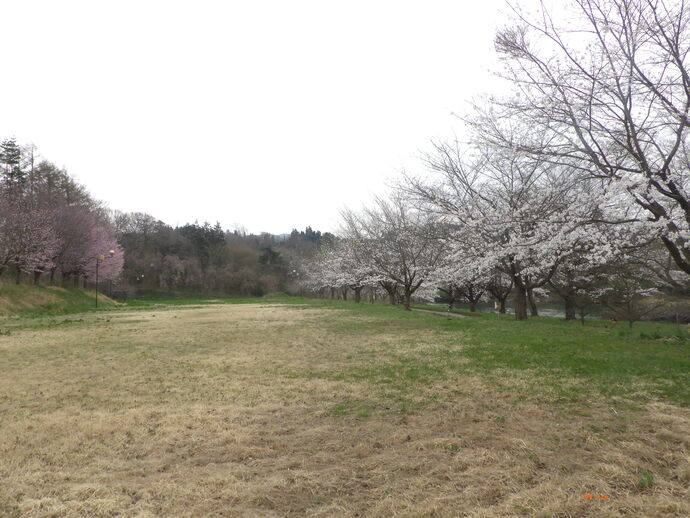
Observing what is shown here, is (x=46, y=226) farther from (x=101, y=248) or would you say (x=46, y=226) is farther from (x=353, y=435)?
(x=353, y=435)

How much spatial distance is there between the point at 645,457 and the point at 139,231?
77442 millimetres

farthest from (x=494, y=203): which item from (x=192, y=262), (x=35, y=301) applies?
(x=192, y=262)

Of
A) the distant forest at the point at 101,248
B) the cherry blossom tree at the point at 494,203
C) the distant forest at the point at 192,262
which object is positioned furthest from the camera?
the distant forest at the point at 192,262

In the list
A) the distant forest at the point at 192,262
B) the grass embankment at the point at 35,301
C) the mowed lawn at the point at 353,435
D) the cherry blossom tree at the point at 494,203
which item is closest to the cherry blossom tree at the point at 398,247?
the cherry blossom tree at the point at 494,203

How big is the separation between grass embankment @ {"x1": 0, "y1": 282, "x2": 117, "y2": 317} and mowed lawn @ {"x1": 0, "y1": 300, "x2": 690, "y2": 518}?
55.8 feet

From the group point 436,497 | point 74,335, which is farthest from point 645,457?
point 74,335

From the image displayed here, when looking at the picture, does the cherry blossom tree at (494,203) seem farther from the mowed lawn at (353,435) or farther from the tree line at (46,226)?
the tree line at (46,226)

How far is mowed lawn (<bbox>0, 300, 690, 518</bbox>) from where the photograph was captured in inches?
106

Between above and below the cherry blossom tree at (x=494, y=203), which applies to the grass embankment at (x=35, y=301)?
below

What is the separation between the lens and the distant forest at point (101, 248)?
25984 mm

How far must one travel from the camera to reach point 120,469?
323 cm

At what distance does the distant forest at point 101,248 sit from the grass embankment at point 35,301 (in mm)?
1730

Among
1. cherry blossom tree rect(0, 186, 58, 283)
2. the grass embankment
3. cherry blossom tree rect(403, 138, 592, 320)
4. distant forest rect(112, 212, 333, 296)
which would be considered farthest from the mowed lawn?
distant forest rect(112, 212, 333, 296)

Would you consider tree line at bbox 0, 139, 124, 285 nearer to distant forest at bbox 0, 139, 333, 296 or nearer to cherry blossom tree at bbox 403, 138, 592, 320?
distant forest at bbox 0, 139, 333, 296
